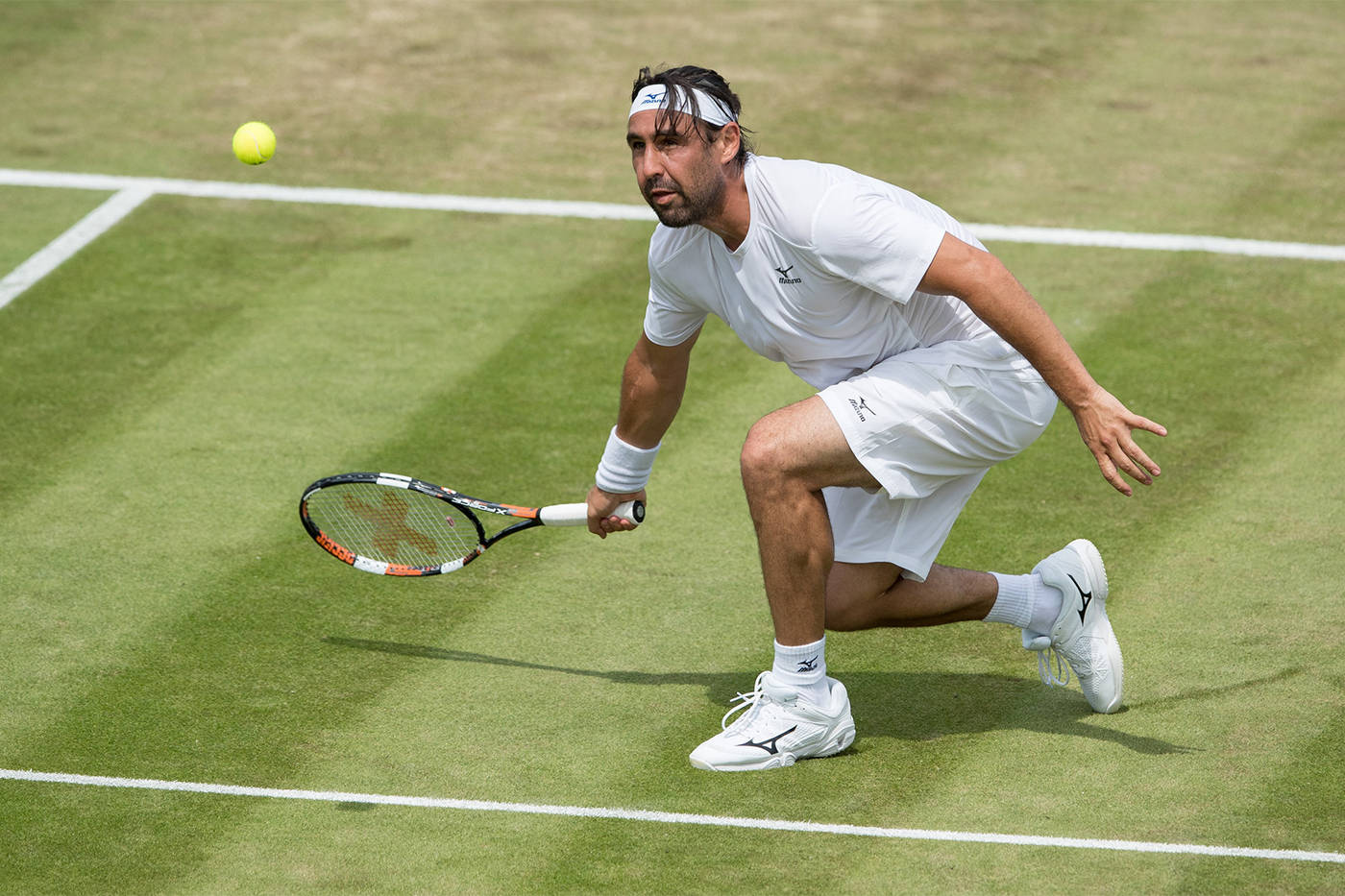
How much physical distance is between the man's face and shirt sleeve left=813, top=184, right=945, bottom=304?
34 centimetres

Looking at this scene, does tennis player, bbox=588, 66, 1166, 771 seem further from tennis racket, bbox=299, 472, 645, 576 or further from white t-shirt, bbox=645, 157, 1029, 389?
tennis racket, bbox=299, 472, 645, 576

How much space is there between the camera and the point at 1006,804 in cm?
548

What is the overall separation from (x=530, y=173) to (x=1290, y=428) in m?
4.72

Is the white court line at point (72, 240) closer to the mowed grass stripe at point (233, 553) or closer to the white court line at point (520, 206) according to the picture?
the white court line at point (520, 206)

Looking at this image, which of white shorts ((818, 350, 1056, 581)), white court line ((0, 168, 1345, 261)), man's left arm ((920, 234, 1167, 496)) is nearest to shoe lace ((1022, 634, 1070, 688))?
white shorts ((818, 350, 1056, 581))

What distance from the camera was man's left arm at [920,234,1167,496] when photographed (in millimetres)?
5391

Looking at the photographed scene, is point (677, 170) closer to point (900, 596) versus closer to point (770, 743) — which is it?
point (900, 596)

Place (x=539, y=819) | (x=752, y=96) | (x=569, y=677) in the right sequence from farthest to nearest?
(x=752, y=96), (x=569, y=677), (x=539, y=819)

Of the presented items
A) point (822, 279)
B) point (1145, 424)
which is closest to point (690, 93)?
point (822, 279)

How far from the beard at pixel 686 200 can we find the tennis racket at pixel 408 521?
110cm

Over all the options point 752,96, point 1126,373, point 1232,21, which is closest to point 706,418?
point 1126,373

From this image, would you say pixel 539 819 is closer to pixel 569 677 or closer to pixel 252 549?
pixel 569 677

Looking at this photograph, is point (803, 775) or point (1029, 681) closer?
point (803, 775)

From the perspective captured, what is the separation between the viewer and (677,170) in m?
5.57
